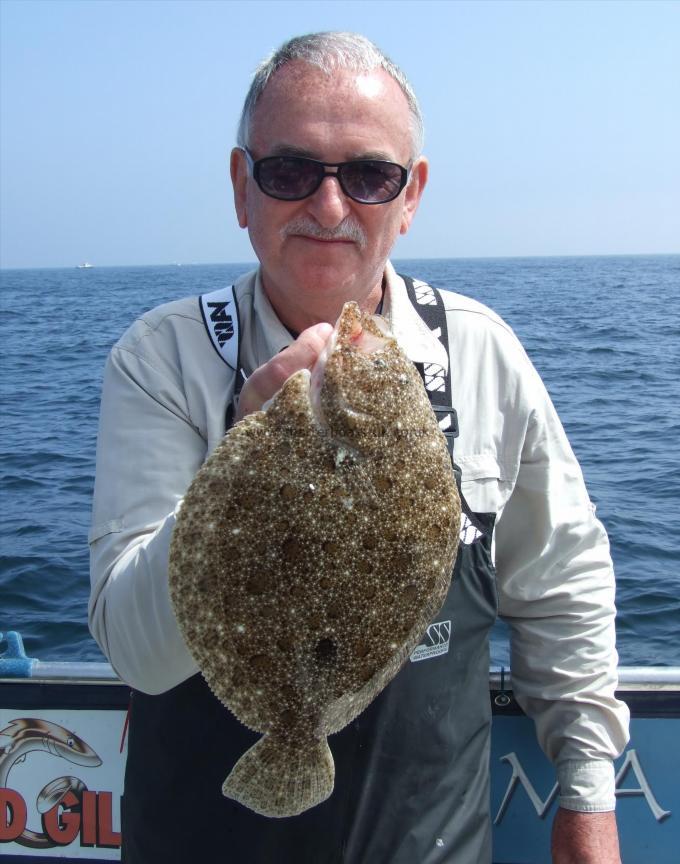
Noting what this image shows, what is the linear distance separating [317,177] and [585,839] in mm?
2220

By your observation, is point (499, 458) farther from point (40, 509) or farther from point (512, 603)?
point (40, 509)

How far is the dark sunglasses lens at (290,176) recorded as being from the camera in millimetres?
2311

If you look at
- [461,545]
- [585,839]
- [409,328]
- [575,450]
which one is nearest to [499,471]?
[461,545]

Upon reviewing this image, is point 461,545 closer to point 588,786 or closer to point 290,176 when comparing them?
point 588,786

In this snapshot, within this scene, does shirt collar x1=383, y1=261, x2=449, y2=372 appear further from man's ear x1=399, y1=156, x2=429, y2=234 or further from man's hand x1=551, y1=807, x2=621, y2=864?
man's hand x1=551, y1=807, x2=621, y2=864

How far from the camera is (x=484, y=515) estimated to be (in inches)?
107

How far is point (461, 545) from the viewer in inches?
103

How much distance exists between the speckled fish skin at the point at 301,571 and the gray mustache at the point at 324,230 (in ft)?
1.91

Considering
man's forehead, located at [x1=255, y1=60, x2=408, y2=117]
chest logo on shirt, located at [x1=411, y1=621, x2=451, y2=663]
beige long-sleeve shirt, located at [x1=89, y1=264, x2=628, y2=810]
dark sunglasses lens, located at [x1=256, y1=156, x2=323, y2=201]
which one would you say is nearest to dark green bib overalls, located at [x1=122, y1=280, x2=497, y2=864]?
chest logo on shirt, located at [x1=411, y1=621, x2=451, y2=663]

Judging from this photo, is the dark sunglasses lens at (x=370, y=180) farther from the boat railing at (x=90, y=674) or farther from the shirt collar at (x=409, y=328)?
the boat railing at (x=90, y=674)

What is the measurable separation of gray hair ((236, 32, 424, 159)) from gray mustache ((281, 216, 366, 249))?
1.02 ft

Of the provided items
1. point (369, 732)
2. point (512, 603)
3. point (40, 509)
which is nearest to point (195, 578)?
point (369, 732)

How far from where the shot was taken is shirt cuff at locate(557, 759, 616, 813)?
273 cm

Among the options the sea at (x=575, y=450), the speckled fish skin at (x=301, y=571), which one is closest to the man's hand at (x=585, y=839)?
the speckled fish skin at (x=301, y=571)
